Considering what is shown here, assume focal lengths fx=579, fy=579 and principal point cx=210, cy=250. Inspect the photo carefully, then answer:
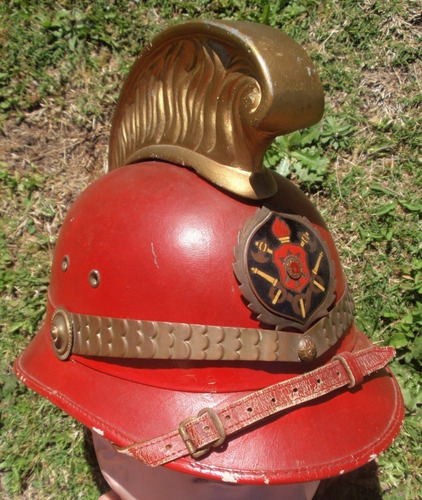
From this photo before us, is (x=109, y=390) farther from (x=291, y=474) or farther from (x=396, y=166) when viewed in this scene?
(x=396, y=166)

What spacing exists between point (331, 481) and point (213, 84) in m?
2.21

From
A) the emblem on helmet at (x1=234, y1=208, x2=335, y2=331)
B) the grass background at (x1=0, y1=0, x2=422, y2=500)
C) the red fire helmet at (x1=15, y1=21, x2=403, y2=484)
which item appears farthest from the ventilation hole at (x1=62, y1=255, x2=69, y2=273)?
the grass background at (x1=0, y1=0, x2=422, y2=500)

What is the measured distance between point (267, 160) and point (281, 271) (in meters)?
1.61

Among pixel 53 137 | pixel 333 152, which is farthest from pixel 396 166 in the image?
pixel 53 137

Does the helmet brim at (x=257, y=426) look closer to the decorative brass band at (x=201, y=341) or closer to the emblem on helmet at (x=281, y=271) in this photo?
the decorative brass band at (x=201, y=341)

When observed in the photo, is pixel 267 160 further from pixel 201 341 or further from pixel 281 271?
pixel 201 341

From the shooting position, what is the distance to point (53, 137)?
3.45 m

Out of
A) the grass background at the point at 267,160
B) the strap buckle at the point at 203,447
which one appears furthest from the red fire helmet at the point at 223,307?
the grass background at the point at 267,160

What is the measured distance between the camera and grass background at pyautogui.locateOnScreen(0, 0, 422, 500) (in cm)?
304

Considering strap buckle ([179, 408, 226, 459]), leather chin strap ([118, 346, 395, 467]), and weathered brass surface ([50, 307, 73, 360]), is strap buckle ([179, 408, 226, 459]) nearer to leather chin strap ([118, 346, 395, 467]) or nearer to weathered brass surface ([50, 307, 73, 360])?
leather chin strap ([118, 346, 395, 467])

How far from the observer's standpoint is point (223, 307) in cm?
180

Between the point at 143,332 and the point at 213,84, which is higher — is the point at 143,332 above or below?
below

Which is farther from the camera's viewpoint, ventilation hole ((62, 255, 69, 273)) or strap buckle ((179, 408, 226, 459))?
ventilation hole ((62, 255, 69, 273))

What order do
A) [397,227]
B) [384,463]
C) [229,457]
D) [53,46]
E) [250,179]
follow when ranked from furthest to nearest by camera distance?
[53,46] → [397,227] → [384,463] → [250,179] → [229,457]
